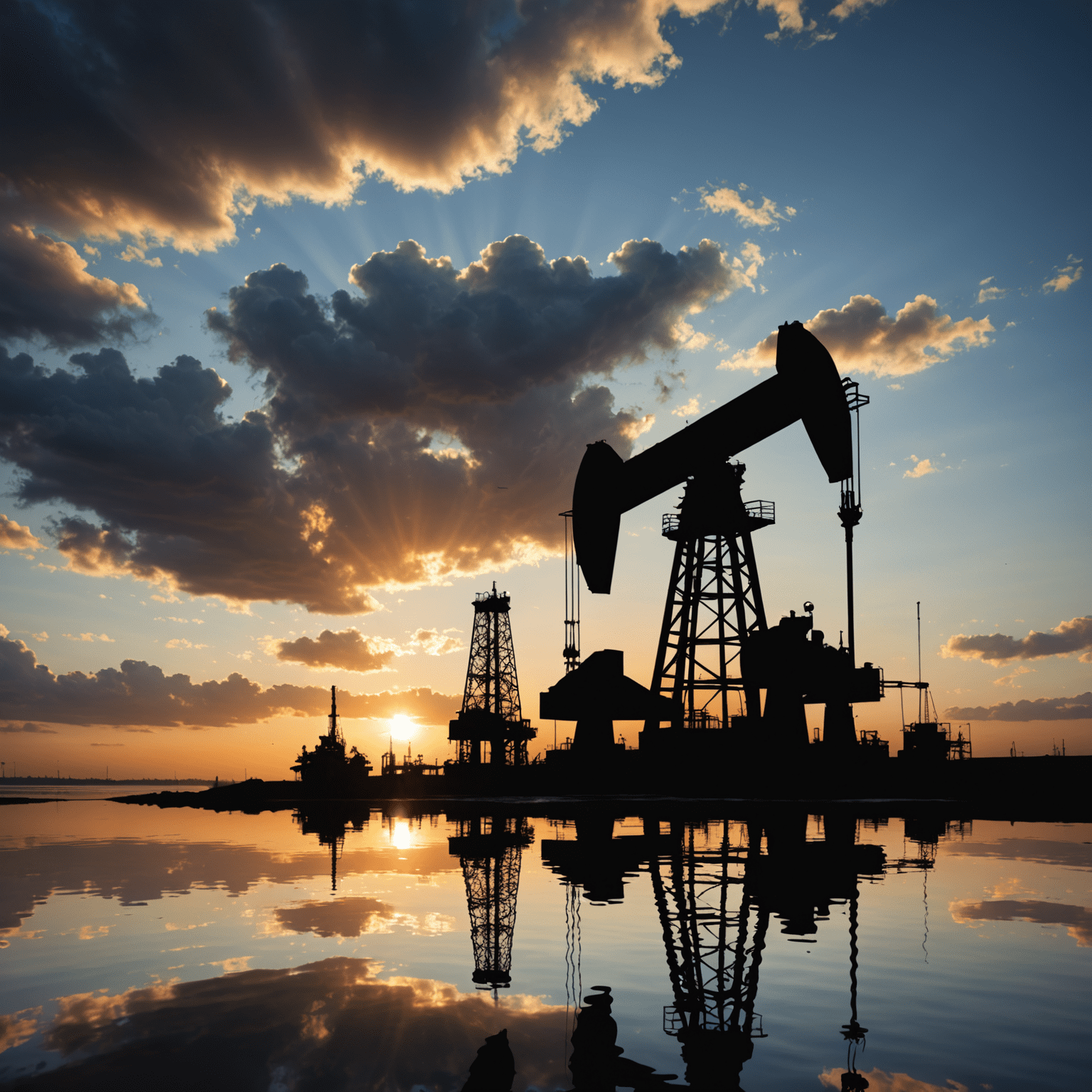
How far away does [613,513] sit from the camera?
2003 cm

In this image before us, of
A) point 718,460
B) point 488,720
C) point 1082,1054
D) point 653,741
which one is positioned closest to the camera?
point 1082,1054

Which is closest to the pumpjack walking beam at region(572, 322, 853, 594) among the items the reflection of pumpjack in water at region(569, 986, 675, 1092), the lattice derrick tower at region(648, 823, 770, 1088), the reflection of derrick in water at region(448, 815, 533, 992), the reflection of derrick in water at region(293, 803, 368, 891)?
the reflection of derrick in water at region(448, 815, 533, 992)

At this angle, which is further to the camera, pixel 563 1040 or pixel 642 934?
pixel 642 934

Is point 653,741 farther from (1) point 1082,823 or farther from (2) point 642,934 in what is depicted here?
(2) point 642,934

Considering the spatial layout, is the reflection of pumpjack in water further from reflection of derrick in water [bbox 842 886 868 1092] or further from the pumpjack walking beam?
the pumpjack walking beam

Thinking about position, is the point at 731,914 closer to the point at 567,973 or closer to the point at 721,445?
the point at 567,973

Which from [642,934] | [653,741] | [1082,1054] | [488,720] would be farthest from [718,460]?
[488,720]

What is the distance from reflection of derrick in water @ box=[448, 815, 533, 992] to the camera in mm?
10203

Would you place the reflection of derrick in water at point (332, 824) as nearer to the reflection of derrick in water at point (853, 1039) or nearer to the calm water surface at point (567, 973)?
the calm water surface at point (567, 973)

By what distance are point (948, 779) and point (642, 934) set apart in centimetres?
4109

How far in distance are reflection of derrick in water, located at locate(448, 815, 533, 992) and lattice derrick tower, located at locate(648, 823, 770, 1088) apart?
2.17 m

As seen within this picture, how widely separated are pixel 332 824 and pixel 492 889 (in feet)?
86.0

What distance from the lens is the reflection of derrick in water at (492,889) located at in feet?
33.5

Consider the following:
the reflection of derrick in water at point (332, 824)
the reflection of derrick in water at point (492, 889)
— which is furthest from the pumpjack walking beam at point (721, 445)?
the reflection of derrick in water at point (332, 824)
